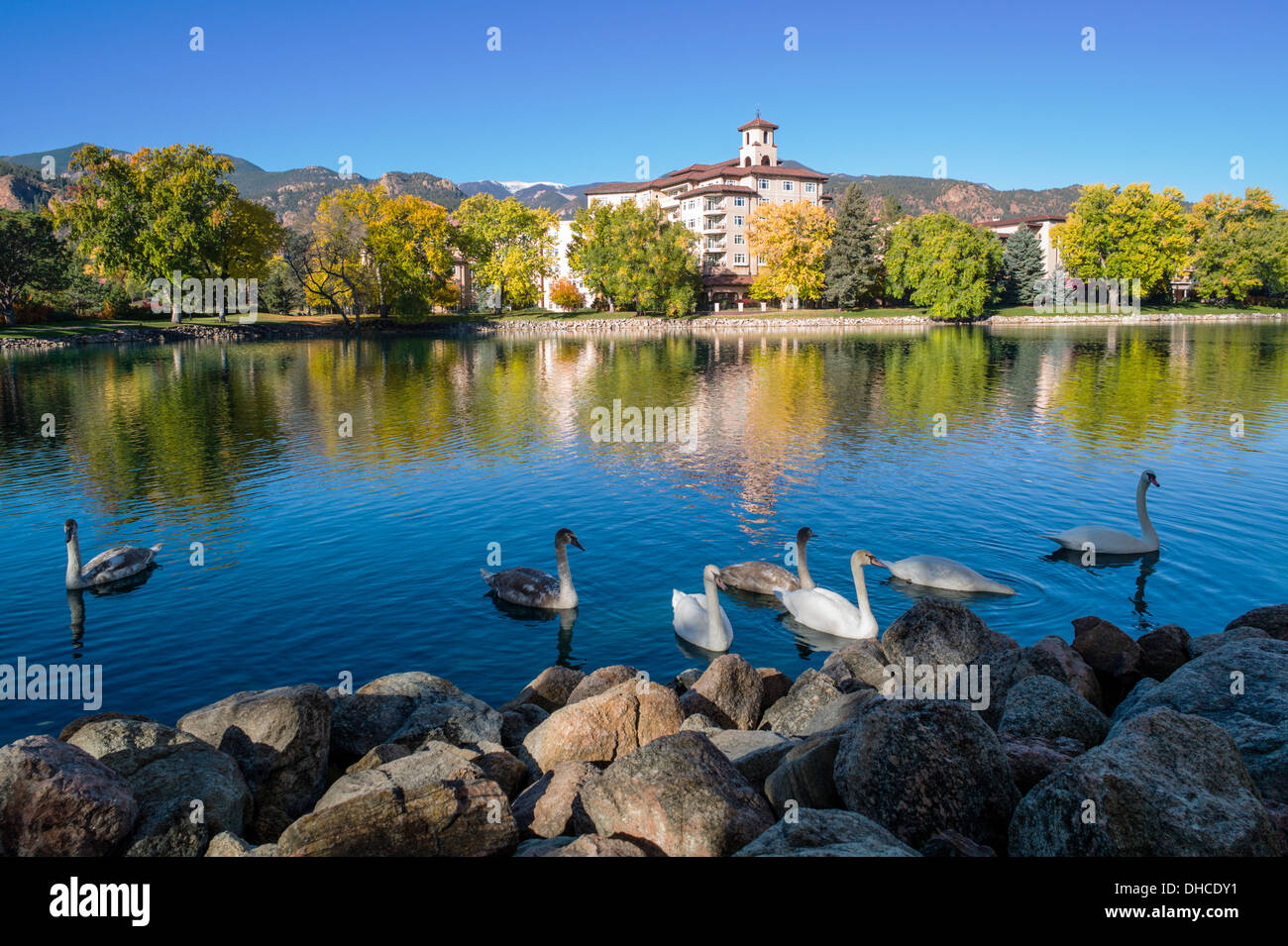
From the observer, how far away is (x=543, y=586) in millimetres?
16266

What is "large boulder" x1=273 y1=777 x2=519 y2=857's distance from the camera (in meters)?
6.34

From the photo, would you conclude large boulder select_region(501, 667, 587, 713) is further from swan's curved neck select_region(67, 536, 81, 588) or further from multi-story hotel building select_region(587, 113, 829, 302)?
multi-story hotel building select_region(587, 113, 829, 302)

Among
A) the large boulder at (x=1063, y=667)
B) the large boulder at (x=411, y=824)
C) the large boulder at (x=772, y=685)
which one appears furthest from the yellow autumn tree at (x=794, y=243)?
the large boulder at (x=411, y=824)

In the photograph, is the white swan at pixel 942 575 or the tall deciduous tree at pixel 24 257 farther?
→ the tall deciduous tree at pixel 24 257

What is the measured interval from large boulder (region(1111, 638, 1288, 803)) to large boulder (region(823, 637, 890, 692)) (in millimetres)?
3230

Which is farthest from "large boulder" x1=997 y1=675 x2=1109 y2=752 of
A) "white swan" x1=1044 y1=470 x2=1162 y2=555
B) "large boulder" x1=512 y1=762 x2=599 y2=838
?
"white swan" x1=1044 y1=470 x2=1162 y2=555

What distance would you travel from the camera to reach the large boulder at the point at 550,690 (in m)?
11.8

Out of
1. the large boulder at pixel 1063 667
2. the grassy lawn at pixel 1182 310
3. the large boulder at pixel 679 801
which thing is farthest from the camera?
the grassy lawn at pixel 1182 310

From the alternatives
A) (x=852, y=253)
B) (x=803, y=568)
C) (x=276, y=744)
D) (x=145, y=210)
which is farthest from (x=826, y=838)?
(x=852, y=253)

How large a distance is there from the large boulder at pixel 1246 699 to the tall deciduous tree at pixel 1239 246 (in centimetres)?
14786

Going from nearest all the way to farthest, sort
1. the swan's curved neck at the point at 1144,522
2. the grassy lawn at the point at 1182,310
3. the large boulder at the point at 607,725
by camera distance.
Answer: the large boulder at the point at 607,725
the swan's curved neck at the point at 1144,522
the grassy lawn at the point at 1182,310

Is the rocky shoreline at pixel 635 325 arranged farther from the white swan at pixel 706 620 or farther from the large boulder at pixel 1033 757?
the large boulder at pixel 1033 757
